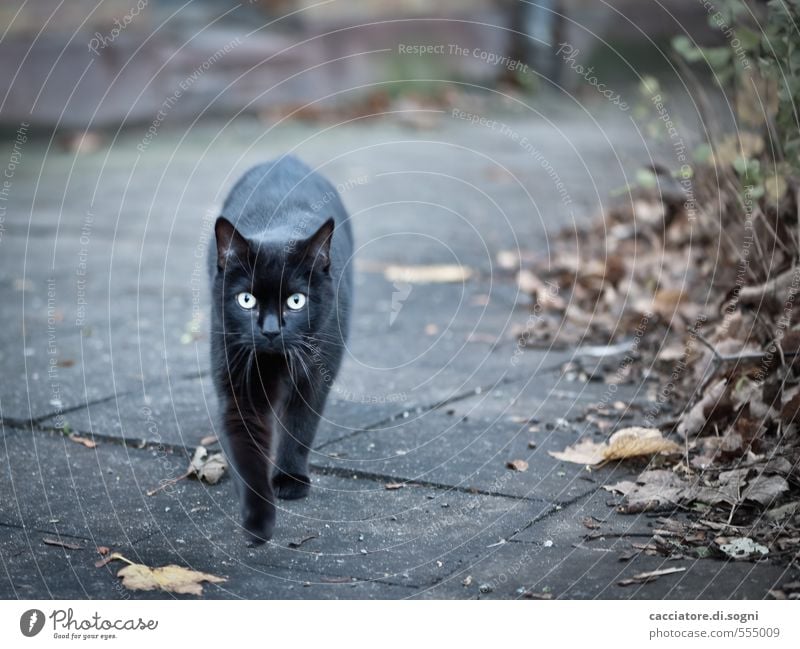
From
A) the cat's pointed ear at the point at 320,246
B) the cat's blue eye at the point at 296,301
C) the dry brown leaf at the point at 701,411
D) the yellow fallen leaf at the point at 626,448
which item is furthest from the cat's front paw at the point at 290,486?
the dry brown leaf at the point at 701,411

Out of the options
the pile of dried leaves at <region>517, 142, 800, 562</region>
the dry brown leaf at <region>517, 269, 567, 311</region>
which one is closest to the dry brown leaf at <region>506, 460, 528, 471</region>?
the pile of dried leaves at <region>517, 142, 800, 562</region>

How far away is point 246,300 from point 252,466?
39cm

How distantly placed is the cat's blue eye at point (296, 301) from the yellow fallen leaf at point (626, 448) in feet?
2.56

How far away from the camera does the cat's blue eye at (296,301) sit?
258cm

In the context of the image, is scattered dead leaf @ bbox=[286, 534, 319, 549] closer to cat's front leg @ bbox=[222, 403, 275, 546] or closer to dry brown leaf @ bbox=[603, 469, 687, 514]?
cat's front leg @ bbox=[222, 403, 275, 546]

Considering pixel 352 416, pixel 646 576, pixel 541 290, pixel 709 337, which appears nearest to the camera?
pixel 646 576

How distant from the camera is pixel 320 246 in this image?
104 inches

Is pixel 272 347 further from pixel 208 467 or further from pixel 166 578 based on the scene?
pixel 166 578

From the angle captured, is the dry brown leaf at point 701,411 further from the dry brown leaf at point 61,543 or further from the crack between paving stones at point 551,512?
the dry brown leaf at point 61,543

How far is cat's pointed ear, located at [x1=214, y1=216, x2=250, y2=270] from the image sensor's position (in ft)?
8.30

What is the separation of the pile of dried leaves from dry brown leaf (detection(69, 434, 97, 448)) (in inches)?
54.5

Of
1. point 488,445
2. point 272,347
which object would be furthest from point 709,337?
point 272,347

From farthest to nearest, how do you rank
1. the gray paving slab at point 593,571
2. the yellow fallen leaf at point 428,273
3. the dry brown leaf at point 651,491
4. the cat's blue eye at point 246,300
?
the yellow fallen leaf at point 428,273, the cat's blue eye at point 246,300, the dry brown leaf at point 651,491, the gray paving slab at point 593,571

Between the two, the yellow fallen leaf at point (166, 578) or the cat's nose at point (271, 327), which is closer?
the yellow fallen leaf at point (166, 578)
